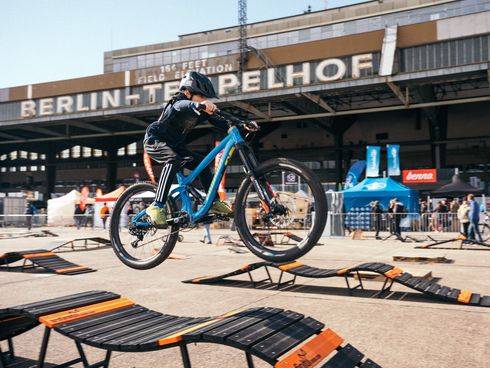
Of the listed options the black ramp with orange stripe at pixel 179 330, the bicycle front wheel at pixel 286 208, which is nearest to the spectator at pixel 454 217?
the black ramp with orange stripe at pixel 179 330

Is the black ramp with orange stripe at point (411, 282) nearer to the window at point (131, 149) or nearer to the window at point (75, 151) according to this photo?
the window at point (131, 149)

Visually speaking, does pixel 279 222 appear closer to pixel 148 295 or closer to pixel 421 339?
pixel 421 339

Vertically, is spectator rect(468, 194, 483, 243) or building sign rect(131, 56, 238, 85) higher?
building sign rect(131, 56, 238, 85)

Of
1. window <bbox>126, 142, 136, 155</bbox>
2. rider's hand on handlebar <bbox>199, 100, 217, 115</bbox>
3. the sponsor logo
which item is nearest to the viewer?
Answer: rider's hand on handlebar <bbox>199, 100, 217, 115</bbox>

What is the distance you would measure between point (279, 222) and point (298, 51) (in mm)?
42440

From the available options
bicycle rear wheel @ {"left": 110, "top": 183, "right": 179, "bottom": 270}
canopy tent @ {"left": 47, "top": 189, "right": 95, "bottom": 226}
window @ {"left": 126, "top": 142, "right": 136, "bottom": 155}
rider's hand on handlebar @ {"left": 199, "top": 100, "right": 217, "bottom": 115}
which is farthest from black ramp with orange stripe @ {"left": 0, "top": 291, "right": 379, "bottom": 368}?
window @ {"left": 126, "top": 142, "right": 136, "bottom": 155}

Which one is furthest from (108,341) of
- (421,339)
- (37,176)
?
(37,176)

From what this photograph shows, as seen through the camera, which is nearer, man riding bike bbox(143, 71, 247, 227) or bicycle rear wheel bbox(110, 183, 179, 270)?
man riding bike bbox(143, 71, 247, 227)

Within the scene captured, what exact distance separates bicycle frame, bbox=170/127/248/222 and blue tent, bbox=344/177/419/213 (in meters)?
28.5

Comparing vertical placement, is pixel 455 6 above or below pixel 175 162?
above

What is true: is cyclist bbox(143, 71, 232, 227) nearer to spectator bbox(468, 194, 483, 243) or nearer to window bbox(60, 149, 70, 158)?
spectator bbox(468, 194, 483, 243)

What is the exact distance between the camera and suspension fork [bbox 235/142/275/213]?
3238 mm

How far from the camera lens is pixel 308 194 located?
3074 millimetres

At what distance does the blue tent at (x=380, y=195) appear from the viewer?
30062 mm
